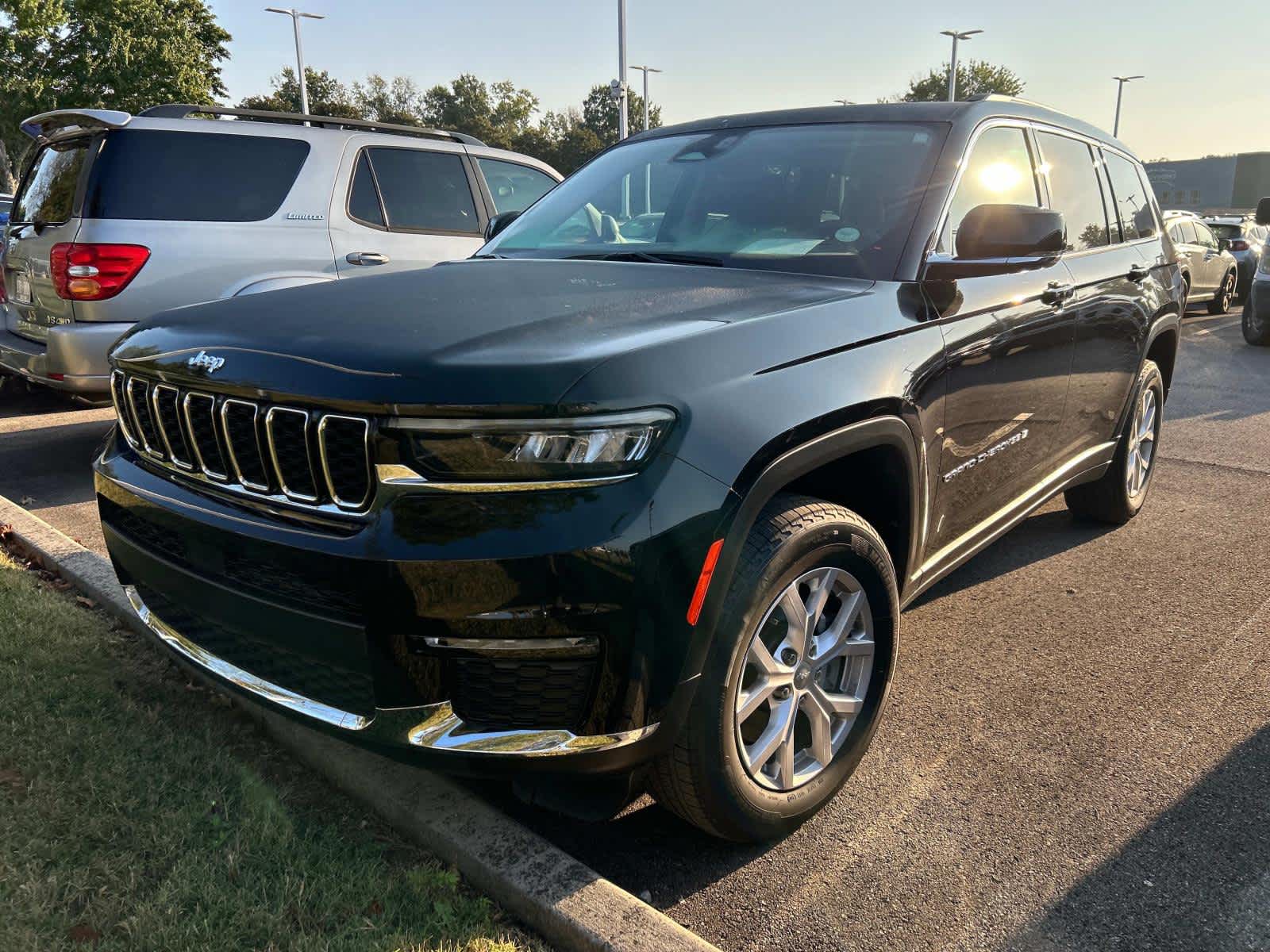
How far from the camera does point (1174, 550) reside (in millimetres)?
4727

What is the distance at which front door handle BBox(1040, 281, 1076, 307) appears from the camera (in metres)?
3.52

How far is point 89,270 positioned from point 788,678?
472cm

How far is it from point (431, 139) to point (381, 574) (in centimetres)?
588

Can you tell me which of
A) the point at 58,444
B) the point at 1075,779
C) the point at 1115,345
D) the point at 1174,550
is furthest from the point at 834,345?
the point at 58,444

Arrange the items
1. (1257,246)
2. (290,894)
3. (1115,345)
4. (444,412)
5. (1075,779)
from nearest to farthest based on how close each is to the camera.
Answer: (444,412)
(290,894)
(1075,779)
(1115,345)
(1257,246)

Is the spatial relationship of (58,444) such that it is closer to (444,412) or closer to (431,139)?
(431,139)

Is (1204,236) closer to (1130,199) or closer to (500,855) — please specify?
(1130,199)

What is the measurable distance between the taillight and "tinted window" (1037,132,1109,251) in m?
4.69

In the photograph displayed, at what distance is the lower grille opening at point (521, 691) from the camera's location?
1937 millimetres

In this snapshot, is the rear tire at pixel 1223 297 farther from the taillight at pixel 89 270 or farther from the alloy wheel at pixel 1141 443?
the taillight at pixel 89 270

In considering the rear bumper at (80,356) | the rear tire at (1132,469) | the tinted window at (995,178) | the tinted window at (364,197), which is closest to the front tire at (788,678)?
the tinted window at (995,178)

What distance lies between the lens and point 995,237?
2889mm

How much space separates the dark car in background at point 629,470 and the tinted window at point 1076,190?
1.82 ft

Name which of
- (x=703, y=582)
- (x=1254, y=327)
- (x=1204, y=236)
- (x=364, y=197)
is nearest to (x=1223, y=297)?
(x=1204, y=236)
